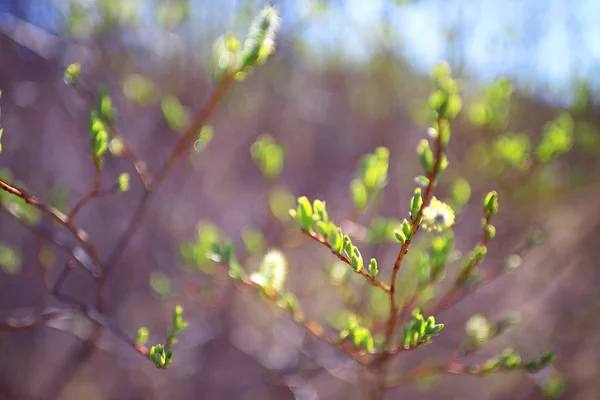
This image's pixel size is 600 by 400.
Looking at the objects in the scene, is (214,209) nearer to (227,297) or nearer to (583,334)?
(227,297)

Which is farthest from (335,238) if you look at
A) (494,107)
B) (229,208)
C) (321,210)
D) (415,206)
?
(229,208)

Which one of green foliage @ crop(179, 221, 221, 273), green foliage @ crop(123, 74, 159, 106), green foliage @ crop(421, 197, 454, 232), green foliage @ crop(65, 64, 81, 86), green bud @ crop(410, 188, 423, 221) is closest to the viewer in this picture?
green bud @ crop(410, 188, 423, 221)

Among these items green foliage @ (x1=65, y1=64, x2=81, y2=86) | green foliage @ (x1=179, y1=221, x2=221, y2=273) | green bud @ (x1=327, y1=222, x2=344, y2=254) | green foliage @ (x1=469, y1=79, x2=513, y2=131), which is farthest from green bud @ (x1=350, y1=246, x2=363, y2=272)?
green foliage @ (x1=469, y1=79, x2=513, y2=131)

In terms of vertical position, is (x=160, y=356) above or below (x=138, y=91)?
below

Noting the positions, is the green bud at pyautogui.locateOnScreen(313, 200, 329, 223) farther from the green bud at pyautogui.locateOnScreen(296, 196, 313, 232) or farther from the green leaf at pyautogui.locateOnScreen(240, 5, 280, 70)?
the green leaf at pyautogui.locateOnScreen(240, 5, 280, 70)

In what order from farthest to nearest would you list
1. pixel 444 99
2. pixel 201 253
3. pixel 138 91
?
pixel 138 91 < pixel 201 253 < pixel 444 99

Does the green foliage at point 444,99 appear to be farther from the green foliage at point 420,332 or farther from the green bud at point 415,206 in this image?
the green foliage at point 420,332

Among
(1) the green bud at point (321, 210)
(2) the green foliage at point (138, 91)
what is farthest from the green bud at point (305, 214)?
(2) the green foliage at point (138, 91)

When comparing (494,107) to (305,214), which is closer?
(305,214)

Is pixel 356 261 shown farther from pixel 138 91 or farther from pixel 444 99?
pixel 138 91

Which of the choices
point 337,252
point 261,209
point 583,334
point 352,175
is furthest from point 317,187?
point 337,252

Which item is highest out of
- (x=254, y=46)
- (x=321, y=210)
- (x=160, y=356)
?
(x=254, y=46)

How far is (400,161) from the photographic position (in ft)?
9.51

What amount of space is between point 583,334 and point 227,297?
1762mm
